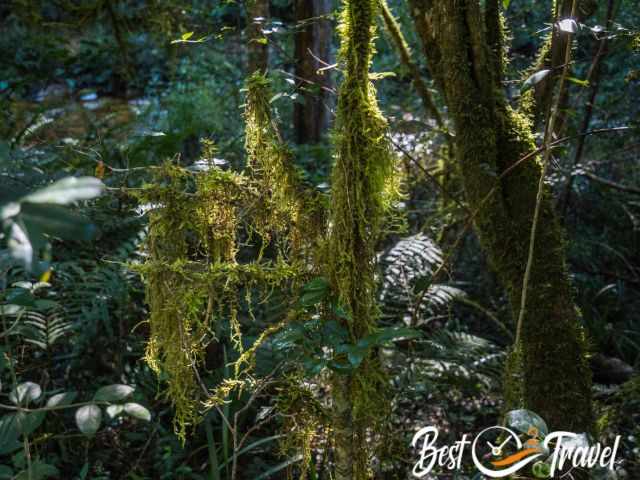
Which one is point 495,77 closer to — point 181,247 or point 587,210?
point 181,247

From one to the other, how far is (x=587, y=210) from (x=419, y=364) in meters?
2.15

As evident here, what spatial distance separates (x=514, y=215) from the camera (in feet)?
6.09

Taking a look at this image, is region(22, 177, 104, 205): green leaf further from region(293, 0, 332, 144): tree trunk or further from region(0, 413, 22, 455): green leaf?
region(293, 0, 332, 144): tree trunk

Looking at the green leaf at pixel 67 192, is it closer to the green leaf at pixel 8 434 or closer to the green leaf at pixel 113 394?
the green leaf at pixel 113 394

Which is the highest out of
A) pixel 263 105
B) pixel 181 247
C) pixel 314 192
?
pixel 263 105

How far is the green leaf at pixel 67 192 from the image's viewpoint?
75 cm

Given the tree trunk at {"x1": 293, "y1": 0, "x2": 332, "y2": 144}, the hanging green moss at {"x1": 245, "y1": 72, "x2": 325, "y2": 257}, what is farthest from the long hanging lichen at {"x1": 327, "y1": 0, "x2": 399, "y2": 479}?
the tree trunk at {"x1": 293, "y1": 0, "x2": 332, "y2": 144}

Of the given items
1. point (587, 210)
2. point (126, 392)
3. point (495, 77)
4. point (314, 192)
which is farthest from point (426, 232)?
point (126, 392)

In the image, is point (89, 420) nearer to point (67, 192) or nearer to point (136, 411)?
point (136, 411)

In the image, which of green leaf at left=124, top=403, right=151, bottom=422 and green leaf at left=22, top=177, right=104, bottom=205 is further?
green leaf at left=124, top=403, right=151, bottom=422

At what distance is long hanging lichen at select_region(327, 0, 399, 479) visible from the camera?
4.15 ft

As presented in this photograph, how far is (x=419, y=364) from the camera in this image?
290 centimetres

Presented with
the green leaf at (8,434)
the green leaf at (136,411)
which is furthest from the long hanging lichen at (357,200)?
the green leaf at (8,434)

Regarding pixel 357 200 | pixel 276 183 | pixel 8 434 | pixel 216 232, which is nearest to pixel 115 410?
pixel 8 434
